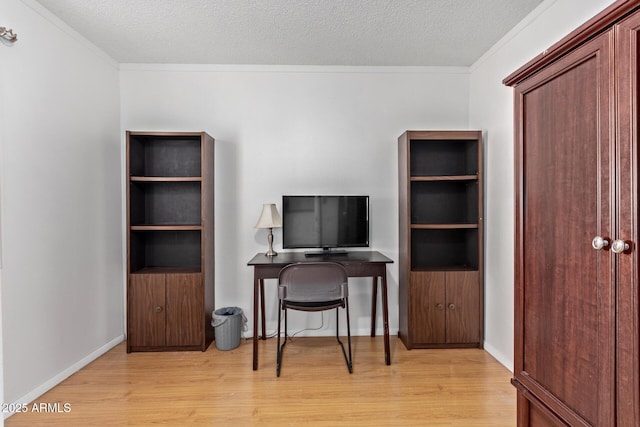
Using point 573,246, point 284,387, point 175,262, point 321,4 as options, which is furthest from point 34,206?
point 573,246

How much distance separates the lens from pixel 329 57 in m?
2.92

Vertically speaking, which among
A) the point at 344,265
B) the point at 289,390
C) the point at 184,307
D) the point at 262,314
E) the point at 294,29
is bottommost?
the point at 289,390

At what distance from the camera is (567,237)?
110cm

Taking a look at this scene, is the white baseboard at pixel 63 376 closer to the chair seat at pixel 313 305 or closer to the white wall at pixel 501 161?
the chair seat at pixel 313 305

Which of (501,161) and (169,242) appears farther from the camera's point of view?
(169,242)

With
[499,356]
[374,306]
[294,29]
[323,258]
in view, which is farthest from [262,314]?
[294,29]

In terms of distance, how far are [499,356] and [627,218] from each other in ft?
6.87

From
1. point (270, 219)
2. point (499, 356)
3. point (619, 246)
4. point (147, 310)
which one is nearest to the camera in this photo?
point (619, 246)

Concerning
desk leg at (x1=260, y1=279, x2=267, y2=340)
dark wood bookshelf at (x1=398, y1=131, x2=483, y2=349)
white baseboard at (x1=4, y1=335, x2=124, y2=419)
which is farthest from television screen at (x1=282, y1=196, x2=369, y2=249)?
white baseboard at (x1=4, y1=335, x2=124, y2=419)

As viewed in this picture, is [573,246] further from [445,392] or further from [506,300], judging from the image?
[506,300]

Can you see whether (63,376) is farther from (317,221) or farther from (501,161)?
(501,161)

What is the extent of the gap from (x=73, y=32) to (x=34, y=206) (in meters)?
1.35

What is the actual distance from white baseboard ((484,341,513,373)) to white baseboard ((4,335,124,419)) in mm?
3178

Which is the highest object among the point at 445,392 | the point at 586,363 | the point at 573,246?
the point at 573,246
